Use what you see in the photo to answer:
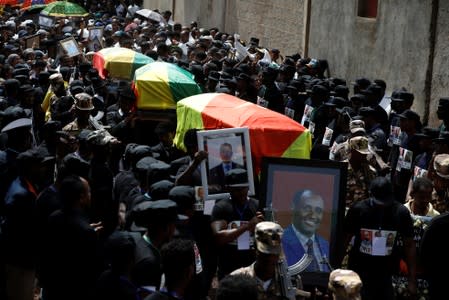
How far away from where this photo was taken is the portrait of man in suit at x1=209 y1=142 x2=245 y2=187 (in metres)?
8.47

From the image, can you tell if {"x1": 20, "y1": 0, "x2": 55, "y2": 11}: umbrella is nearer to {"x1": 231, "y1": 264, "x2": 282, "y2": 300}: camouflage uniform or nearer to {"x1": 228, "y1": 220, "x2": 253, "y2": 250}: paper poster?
{"x1": 228, "y1": 220, "x2": 253, "y2": 250}: paper poster

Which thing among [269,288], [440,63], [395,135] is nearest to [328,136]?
[395,135]

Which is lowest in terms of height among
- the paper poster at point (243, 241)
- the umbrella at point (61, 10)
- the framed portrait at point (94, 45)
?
the framed portrait at point (94, 45)

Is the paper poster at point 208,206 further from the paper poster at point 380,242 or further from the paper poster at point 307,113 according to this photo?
the paper poster at point 307,113

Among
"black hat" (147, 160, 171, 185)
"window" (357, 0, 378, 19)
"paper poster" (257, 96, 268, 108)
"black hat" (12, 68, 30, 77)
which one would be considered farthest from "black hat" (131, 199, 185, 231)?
"window" (357, 0, 378, 19)

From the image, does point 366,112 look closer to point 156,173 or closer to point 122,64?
point 156,173

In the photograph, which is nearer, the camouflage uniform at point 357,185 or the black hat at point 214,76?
the camouflage uniform at point 357,185

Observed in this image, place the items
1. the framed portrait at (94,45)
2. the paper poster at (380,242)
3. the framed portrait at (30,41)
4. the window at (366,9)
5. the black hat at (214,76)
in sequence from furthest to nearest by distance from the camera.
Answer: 1. the framed portrait at (94,45)
2. the framed portrait at (30,41)
3. the window at (366,9)
4. the black hat at (214,76)
5. the paper poster at (380,242)

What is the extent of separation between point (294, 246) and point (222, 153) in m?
1.34

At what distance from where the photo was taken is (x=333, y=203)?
7.63 meters

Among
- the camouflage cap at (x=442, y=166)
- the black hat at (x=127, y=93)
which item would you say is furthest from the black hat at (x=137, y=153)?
the black hat at (x=127, y=93)

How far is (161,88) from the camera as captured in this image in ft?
42.4

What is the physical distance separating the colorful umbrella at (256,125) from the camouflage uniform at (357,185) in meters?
0.99

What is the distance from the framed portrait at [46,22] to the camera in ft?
90.9
